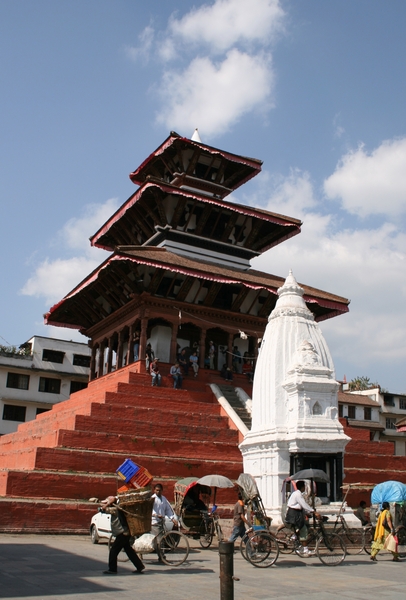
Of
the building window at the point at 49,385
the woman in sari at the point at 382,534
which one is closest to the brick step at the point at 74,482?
the woman in sari at the point at 382,534

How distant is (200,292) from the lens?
2348cm

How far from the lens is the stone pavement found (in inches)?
271

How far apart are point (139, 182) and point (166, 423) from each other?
15.3 meters

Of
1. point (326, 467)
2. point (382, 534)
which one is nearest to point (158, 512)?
point (382, 534)

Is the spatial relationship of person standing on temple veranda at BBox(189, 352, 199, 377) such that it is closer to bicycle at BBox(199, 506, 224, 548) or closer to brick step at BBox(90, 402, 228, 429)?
brick step at BBox(90, 402, 228, 429)

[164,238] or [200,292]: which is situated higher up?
[164,238]

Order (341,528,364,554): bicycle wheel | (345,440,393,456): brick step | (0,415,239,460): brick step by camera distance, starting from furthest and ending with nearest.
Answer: (345,440,393,456): brick step < (0,415,239,460): brick step < (341,528,364,554): bicycle wheel

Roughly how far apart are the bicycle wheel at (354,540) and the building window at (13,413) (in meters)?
28.1

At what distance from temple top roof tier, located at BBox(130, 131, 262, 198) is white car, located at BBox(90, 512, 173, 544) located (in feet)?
57.4

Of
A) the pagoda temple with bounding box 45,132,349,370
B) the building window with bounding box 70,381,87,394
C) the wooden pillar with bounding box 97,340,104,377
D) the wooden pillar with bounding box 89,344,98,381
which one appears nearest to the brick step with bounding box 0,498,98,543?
the pagoda temple with bounding box 45,132,349,370

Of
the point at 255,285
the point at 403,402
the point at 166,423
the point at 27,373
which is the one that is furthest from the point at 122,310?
the point at 403,402

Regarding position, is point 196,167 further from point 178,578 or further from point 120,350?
point 178,578

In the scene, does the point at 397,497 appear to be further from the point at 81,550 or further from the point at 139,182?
the point at 139,182

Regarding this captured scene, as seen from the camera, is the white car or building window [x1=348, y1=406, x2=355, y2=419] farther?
building window [x1=348, y1=406, x2=355, y2=419]
